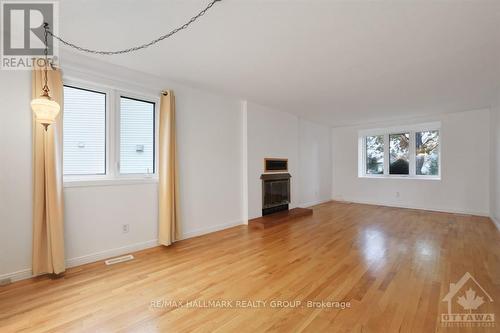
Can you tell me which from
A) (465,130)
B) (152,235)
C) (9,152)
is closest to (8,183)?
(9,152)

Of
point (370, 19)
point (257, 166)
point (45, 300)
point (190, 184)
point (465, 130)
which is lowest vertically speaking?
point (45, 300)

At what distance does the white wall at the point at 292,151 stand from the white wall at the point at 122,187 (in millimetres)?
320

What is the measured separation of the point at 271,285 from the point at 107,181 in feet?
7.90

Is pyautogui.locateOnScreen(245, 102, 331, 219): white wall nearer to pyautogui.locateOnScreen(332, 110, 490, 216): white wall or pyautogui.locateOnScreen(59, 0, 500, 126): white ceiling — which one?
pyautogui.locateOnScreen(59, 0, 500, 126): white ceiling

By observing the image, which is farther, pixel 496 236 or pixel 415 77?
pixel 496 236

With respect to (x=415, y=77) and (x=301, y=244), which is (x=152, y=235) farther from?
(x=415, y=77)

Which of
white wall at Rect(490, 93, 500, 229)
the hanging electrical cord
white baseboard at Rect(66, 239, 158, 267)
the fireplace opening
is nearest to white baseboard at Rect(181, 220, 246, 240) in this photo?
white baseboard at Rect(66, 239, 158, 267)

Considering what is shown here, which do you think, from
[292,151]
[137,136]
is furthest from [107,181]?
[292,151]

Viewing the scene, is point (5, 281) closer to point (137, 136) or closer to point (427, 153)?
point (137, 136)

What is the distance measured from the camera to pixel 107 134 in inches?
122

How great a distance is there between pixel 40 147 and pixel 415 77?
16.0ft

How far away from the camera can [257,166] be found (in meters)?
4.95
